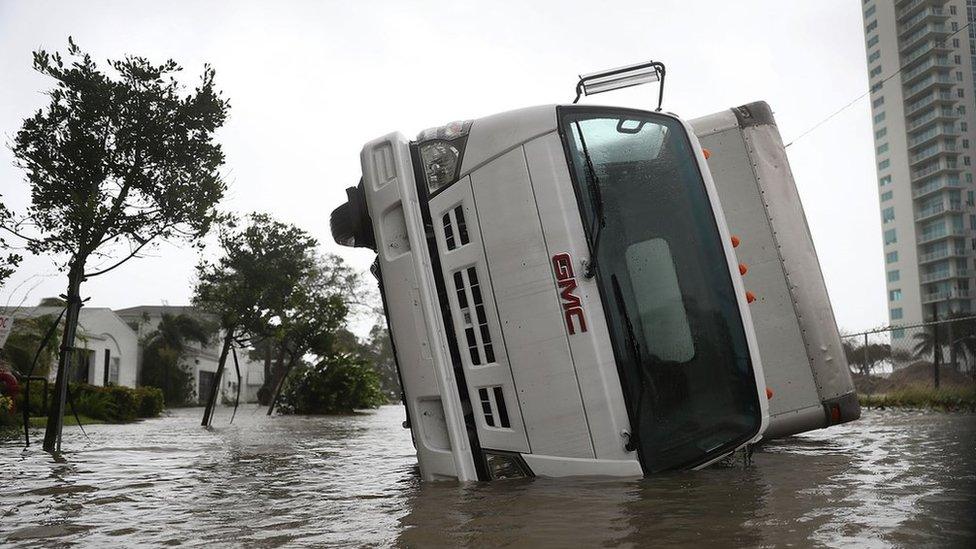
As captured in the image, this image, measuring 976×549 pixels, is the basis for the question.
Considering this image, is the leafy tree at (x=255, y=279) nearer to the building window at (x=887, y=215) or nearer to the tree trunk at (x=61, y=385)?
the tree trunk at (x=61, y=385)

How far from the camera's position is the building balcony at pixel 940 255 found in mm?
13820

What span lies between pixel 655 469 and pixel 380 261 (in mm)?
2060

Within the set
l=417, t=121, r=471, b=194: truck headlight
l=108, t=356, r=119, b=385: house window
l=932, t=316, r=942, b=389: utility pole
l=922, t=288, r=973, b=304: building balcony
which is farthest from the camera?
l=108, t=356, r=119, b=385: house window

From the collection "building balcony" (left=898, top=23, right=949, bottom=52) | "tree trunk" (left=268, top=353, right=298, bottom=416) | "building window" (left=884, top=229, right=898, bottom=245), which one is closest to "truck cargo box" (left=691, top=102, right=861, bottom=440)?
"building balcony" (left=898, top=23, right=949, bottom=52)

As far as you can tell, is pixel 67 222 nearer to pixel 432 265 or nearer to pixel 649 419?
pixel 432 265

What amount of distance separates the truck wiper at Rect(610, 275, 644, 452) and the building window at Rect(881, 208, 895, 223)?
57.0 feet

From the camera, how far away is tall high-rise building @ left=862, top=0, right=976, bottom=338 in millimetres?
8414

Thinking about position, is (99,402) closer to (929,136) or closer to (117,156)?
(117,156)

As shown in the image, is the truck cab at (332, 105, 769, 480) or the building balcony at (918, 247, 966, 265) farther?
the building balcony at (918, 247, 966, 265)

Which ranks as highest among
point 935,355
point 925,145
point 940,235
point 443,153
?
point 925,145

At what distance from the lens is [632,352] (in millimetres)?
4293

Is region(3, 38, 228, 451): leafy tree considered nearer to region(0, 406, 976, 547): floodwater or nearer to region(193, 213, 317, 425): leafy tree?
region(0, 406, 976, 547): floodwater

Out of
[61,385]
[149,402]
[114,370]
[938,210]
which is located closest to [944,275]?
[938,210]

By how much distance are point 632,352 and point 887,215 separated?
59.1 feet
